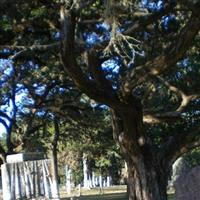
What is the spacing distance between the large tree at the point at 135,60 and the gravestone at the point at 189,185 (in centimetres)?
463

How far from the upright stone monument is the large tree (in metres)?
2.43

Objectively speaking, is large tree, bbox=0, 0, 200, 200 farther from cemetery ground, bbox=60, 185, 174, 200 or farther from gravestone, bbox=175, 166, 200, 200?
cemetery ground, bbox=60, 185, 174, 200

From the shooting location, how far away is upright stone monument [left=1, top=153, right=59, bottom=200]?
1245 cm

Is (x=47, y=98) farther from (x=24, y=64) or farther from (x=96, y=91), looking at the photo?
(x=96, y=91)

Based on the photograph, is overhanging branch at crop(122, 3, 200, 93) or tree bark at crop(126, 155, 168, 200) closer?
overhanging branch at crop(122, 3, 200, 93)

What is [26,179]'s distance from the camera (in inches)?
495

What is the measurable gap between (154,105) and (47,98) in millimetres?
6715

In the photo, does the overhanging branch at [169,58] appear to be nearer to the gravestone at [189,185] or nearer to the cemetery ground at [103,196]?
the gravestone at [189,185]

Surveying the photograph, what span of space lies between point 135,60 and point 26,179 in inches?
237

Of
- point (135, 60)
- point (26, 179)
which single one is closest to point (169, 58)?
point (135, 60)

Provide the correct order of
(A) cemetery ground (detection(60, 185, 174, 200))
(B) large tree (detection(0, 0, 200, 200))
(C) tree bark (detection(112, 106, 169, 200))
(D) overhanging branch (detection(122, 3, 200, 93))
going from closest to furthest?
(D) overhanging branch (detection(122, 3, 200, 93)) → (B) large tree (detection(0, 0, 200, 200)) → (C) tree bark (detection(112, 106, 169, 200)) → (A) cemetery ground (detection(60, 185, 174, 200))

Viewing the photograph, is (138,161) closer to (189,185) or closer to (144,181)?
(144,181)

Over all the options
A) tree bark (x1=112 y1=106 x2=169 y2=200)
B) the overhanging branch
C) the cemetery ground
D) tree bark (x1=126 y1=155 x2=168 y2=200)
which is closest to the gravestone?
the overhanging branch

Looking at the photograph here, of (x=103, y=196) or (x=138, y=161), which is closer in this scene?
(x=138, y=161)
